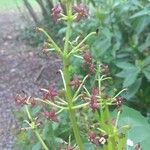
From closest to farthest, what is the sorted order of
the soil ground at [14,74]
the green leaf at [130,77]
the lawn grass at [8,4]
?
the green leaf at [130,77] → the soil ground at [14,74] → the lawn grass at [8,4]

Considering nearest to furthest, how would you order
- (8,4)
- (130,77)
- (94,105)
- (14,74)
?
(94,105) < (130,77) < (14,74) < (8,4)

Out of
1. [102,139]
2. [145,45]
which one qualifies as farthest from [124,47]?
[102,139]

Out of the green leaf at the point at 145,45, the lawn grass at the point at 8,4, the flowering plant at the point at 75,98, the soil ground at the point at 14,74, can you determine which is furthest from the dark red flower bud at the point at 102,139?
the lawn grass at the point at 8,4

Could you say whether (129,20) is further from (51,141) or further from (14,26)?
(14,26)

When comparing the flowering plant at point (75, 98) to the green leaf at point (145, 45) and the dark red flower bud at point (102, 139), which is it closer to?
the dark red flower bud at point (102, 139)

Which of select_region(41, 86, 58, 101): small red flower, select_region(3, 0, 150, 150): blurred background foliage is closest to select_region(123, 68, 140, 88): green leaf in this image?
select_region(3, 0, 150, 150): blurred background foliage

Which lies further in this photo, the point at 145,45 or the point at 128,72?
the point at 145,45

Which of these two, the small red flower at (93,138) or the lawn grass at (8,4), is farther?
the lawn grass at (8,4)

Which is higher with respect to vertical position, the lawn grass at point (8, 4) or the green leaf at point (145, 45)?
the green leaf at point (145, 45)

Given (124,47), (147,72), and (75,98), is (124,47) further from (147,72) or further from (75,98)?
(75,98)
